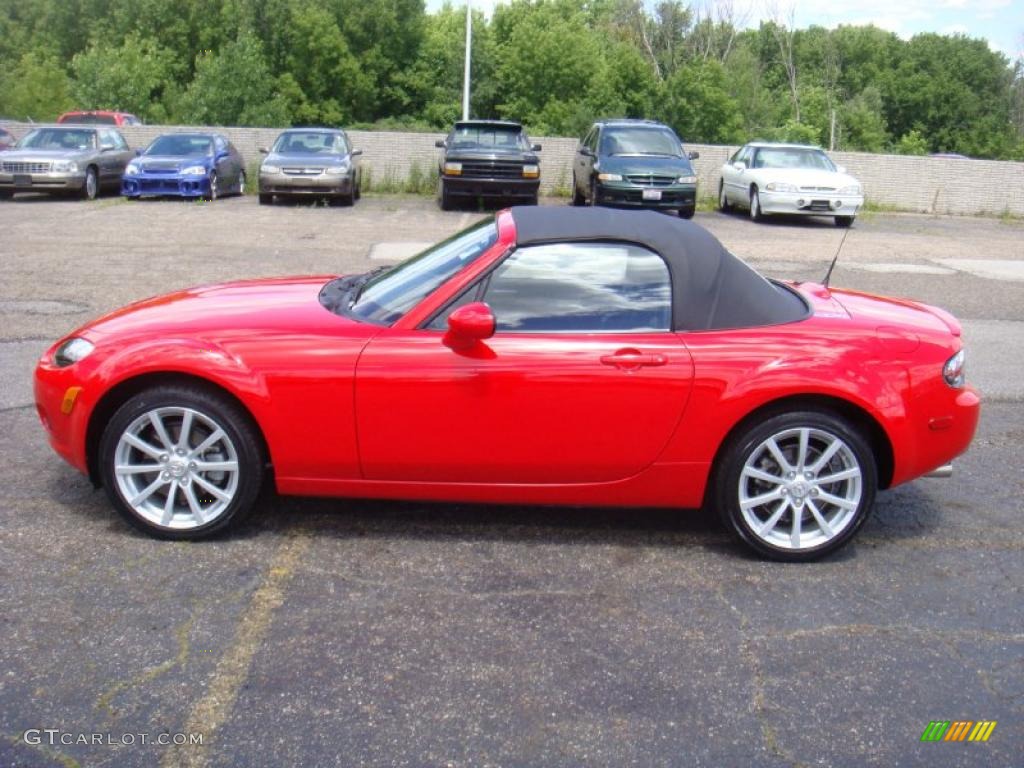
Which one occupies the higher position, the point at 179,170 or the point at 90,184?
the point at 179,170

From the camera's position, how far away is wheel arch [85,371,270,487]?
177 inches

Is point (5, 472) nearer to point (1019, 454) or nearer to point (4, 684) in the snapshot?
point (4, 684)

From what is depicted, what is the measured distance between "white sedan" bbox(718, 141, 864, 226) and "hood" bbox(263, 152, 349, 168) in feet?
26.1

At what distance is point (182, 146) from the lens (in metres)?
22.5

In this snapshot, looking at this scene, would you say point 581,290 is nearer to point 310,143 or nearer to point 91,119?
point 310,143

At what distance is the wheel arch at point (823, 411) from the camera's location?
450cm

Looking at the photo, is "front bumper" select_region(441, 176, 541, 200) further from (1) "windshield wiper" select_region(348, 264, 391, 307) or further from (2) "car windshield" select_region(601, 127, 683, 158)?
(1) "windshield wiper" select_region(348, 264, 391, 307)

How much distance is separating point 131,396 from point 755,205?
59.2ft

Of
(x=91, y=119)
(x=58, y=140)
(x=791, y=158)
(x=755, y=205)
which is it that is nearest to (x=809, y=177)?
(x=755, y=205)

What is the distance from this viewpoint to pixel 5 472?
5.32 meters

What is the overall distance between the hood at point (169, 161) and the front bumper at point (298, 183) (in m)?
1.55

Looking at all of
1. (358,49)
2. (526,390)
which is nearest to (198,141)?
(526,390)

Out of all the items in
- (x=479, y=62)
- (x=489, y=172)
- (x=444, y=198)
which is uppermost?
(x=479, y=62)

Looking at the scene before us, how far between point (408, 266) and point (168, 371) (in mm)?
1251
